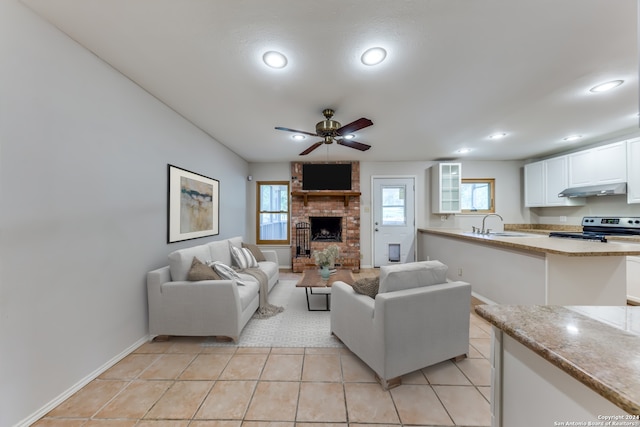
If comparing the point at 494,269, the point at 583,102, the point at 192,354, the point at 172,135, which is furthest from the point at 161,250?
the point at 583,102

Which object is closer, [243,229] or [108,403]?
[108,403]

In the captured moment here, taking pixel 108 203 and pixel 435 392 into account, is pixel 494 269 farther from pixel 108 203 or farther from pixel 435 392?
pixel 108 203

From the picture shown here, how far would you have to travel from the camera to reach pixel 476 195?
17.4 ft

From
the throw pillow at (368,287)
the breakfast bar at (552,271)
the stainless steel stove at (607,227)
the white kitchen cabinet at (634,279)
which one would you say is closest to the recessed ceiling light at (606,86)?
the breakfast bar at (552,271)

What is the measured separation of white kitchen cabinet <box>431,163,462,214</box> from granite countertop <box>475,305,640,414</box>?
14.4 feet

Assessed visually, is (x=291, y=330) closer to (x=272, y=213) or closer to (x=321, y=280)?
(x=321, y=280)

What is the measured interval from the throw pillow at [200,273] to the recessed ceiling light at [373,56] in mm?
2365

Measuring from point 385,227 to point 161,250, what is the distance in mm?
4212

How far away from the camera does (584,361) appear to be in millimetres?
536

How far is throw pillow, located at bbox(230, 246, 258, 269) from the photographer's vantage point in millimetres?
3354

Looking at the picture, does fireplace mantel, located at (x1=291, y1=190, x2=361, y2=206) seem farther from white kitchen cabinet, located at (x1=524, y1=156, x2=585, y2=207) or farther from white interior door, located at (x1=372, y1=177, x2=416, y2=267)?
white kitchen cabinet, located at (x1=524, y1=156, x2=585, y2=207)

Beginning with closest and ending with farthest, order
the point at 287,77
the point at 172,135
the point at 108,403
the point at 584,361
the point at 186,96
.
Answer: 1. the point at 584,361
2. the point at 108,403
3. the point at 287,77
4. the point at 186,96
5. the point at 172,135

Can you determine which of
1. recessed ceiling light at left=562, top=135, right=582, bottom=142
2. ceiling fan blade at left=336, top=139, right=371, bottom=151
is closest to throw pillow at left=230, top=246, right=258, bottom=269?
ceiling fan blade at left=336, top=139, right=371, bottom=151

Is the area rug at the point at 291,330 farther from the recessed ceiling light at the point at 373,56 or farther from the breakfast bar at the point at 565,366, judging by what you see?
the recessed ceiling light at the point at 373,56
